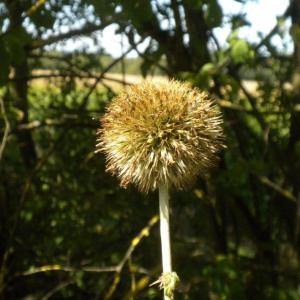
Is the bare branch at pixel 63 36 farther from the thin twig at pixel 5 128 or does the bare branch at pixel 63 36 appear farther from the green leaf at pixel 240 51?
the green leaf at pixel 240 51

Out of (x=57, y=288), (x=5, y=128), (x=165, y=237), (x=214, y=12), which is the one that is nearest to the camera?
(x=165, y=237)

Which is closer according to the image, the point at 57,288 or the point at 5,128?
the point at 57,288

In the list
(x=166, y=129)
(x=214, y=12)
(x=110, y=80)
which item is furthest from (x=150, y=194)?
(x=166, y=129)

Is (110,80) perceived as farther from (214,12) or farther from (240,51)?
(214,12)

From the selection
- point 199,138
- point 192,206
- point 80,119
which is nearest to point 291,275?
point 192,206

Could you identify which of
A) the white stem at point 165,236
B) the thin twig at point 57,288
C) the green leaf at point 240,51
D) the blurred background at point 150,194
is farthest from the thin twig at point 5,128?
the white stem at point 165,236

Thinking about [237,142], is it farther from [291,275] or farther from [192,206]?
[291,275]

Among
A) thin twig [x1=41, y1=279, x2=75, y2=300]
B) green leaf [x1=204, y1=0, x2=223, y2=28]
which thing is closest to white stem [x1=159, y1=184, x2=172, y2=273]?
green leaf [x1=204, y1=0, x2=223, y2=28]
